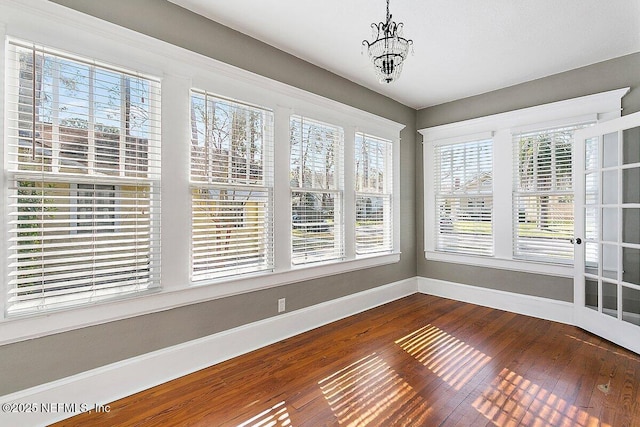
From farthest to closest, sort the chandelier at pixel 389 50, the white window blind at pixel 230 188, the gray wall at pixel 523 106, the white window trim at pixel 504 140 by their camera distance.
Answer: the white window trim at pixel 504 140
the gray wall at pixel 523 106
the white window blind at pixel 230 188
the chandelier at pixel 389 50

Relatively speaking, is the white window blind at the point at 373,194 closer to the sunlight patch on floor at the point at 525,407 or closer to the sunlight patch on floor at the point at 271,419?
the sunlight patch on floor at the point at 525,407

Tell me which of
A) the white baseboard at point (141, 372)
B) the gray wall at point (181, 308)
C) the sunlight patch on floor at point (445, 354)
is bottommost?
the sunlight patch on floor at point (445, 354)

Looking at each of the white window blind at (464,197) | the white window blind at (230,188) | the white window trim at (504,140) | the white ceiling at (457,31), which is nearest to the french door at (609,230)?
the white window trim at (504,140)

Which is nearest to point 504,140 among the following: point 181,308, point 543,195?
point 543,195

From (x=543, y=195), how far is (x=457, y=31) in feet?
7.18

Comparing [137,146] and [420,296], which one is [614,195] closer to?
[420,296]

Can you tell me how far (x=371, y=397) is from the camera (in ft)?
7.07

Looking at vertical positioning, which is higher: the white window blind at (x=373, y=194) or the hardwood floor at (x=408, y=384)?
the white window blind at (x=373, y=194)

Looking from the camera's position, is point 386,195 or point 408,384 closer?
point 408,384

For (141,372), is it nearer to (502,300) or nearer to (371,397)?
(371,397)

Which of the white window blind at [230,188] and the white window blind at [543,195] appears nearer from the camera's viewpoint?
Answer: the white window blind at [230,188]

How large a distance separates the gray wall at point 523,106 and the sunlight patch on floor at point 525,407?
179 centimetres

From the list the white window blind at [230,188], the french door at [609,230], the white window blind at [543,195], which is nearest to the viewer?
the white window blind at [230,188]

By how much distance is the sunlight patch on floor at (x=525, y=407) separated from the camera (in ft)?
6.30
